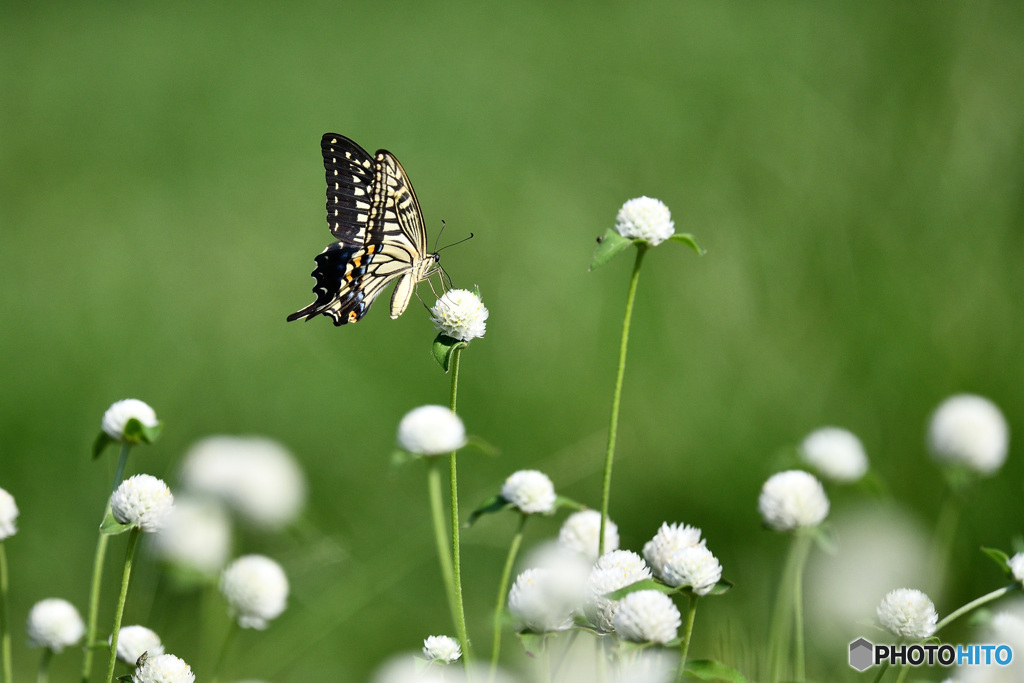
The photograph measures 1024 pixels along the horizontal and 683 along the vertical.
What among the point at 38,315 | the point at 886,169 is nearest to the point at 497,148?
the point at 886,169

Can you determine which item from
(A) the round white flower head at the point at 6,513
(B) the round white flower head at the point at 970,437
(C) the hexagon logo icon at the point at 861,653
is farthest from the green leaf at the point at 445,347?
(B) the round white flower head at the point at 970,437

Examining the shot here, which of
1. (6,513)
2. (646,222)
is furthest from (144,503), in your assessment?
(646,222)

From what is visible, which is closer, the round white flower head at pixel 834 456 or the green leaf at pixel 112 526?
the green leaf at pixel 112 526

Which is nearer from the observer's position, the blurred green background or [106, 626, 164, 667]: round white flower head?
[106, 626, 164, 667]: round white flower head

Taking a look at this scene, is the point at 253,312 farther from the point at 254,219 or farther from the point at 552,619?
the point at 552,619

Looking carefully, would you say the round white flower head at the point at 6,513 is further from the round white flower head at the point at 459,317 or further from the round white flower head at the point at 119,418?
the round white flower head at the point at 459,317

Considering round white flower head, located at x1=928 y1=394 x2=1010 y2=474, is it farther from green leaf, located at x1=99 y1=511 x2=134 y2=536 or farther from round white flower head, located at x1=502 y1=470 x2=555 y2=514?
green leaf, located at x1=99 y1=511 x2=134 y2=536

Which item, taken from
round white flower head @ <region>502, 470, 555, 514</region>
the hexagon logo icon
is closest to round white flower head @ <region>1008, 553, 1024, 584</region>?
the hexagon logo icon
